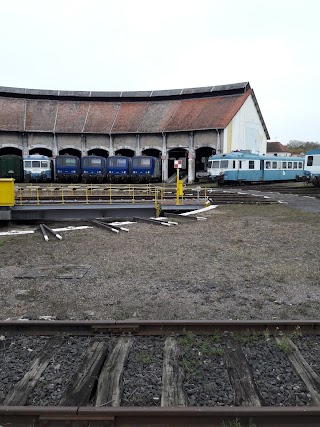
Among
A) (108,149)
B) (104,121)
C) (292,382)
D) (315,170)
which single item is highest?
(104,121)

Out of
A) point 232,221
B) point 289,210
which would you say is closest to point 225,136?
point 289,210

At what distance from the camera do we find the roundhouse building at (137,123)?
131ft

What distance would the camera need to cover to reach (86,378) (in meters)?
3.48

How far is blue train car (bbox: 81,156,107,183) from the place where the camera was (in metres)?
36.2

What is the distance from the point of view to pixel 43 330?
4520 mm

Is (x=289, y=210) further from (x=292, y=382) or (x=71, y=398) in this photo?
(x=71, y=398)

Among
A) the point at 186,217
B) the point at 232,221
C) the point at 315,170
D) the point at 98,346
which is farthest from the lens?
the point at 315,170

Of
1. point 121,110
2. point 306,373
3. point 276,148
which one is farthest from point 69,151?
point 276,148

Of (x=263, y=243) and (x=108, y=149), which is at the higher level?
(x=108, y=149)

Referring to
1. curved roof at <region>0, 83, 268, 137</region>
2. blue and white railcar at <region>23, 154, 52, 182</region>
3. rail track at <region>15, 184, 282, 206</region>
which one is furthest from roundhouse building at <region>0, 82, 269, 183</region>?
rail track at <region>15, 184, 282, 206</region>

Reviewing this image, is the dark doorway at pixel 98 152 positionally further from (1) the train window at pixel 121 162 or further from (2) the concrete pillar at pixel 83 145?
(1) the train window at pixel 121 162

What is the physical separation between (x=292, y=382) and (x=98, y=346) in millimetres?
2302
